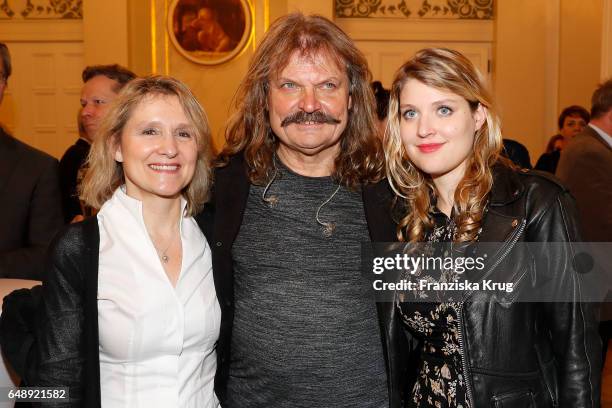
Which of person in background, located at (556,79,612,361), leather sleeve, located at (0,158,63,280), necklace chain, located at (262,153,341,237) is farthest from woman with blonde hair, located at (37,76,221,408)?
person in background, located at (556,79,612,361)

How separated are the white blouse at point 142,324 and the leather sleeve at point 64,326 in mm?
70

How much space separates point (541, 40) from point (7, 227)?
7.12 metres

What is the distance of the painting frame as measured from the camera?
7.94m

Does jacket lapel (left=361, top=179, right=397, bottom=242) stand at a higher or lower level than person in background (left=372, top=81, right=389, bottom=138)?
lower

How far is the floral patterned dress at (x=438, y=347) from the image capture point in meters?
1.89

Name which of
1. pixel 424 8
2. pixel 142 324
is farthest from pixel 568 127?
pixel 142 324

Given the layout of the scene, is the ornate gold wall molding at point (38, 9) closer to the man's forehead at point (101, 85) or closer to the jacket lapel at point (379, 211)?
the man's forehead at point (101, 85)

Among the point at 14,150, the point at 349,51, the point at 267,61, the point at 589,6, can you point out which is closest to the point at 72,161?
the point at 14,150

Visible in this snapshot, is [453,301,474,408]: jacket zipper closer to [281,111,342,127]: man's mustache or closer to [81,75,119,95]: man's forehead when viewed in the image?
[281,111,342,127]: man's mustache

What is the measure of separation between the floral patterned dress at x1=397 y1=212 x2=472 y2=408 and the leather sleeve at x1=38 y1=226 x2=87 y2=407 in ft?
3.33

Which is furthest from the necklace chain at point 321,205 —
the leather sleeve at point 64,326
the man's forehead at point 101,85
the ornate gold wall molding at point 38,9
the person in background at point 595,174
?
the ornate gold wall molding at point 38,9

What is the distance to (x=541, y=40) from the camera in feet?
26.0

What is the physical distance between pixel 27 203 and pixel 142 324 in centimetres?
93

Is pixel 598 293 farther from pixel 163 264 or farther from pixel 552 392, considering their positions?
pixel 163 264
